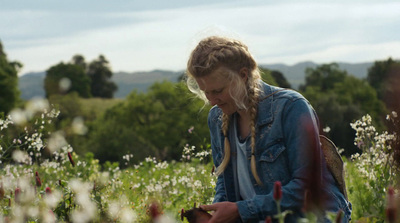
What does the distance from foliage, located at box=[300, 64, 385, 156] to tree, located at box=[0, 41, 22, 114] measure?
80.9ft

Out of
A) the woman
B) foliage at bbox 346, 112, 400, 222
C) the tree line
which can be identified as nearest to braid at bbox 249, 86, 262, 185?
the woman

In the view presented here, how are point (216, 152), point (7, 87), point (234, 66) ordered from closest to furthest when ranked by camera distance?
point (234, 66), point (216, 152), point (7, 87)

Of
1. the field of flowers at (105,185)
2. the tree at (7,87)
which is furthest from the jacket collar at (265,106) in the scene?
the tree at (7,87)

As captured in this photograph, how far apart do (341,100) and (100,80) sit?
47162mm

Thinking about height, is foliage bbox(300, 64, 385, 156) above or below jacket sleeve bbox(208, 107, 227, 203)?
below

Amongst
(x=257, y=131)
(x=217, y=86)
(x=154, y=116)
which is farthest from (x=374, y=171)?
(x=154, y=116)

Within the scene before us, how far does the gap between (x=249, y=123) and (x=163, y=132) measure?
36.3 metres

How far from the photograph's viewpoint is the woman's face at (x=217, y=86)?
10.5 feet

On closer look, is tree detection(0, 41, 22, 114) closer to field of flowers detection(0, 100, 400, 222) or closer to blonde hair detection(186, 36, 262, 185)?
field of flowers detection(0, 100, 400, 222)

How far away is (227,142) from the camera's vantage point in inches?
141

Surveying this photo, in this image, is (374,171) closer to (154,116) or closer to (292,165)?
(292,165)

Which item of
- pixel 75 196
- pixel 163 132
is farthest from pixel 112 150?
pixel 75 196

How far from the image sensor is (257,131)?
3.32 meters

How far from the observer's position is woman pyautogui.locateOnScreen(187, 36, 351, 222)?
309cm
